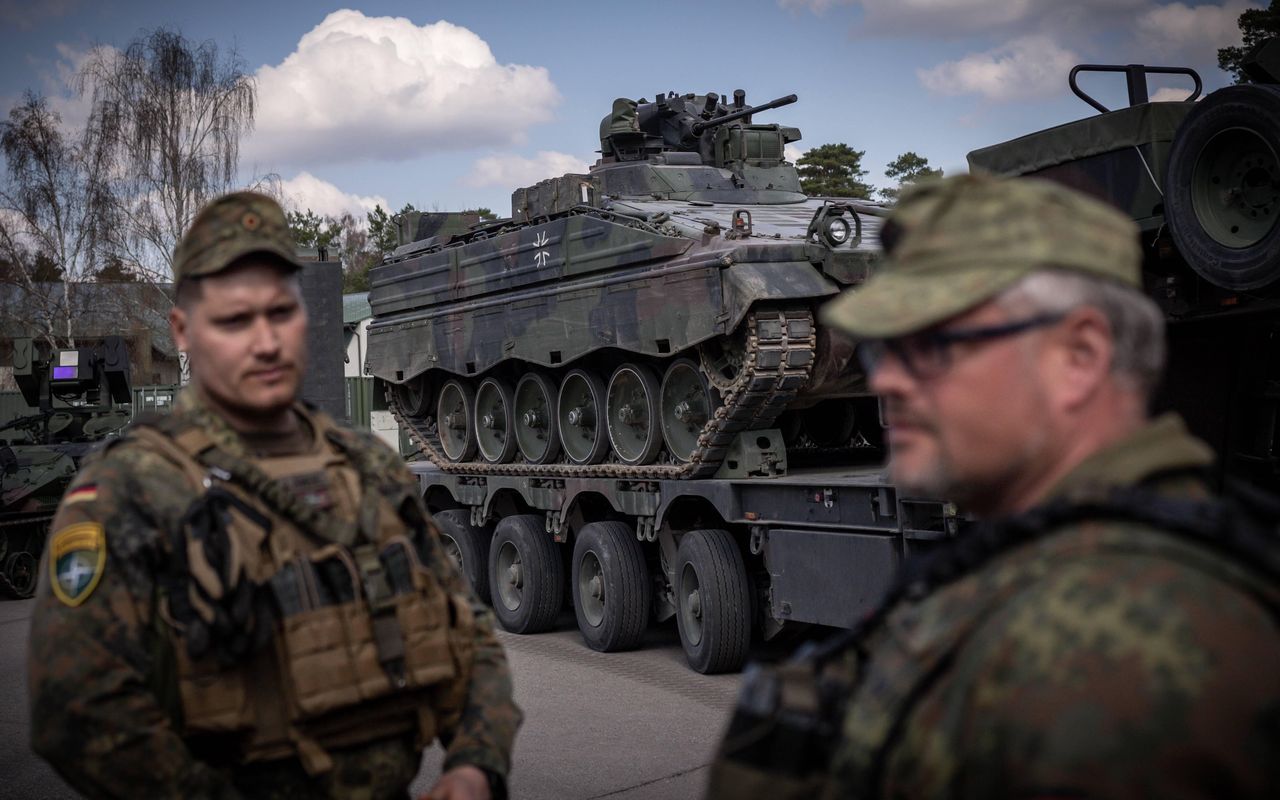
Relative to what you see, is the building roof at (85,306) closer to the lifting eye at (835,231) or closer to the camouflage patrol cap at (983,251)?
the lifting eye at (835,231)

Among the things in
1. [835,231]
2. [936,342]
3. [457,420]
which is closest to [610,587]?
[835,231]

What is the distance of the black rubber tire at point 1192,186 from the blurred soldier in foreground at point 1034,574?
4.86 metres

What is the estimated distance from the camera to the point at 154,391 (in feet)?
107

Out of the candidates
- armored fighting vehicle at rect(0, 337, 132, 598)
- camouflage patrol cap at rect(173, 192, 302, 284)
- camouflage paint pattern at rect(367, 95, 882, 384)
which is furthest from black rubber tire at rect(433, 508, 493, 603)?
camouflage patrol cap at rect(173, 192, 302, 284)

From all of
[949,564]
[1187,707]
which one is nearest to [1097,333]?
[949,564]

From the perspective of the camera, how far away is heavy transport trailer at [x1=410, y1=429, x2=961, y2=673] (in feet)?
26.9

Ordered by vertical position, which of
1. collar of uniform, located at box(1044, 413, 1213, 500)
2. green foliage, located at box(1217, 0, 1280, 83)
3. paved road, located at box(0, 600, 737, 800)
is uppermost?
green foliage, located at box(1217, 0, 1280, 83)

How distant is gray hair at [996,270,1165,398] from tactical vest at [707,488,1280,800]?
0.19 m

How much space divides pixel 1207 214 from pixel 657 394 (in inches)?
204

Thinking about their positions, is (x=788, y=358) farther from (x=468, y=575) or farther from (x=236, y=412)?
(x=236, y=412)

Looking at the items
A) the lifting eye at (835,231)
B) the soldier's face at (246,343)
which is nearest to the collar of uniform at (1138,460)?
the soldier's face at (246,343)

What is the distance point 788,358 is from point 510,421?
159 inches

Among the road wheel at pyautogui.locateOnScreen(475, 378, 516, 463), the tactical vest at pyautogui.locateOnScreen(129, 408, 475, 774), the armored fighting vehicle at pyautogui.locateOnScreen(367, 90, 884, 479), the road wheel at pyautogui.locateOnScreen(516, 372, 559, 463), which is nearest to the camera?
the tactical vest at pyautogui.locateOnScreen(129, 408, 475, 774)

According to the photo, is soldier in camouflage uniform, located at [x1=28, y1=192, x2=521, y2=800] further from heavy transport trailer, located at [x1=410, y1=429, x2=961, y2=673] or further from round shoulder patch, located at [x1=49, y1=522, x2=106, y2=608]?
heavy transport trailer, located at [x1=410, y1=429, x2=961, y2=673]
